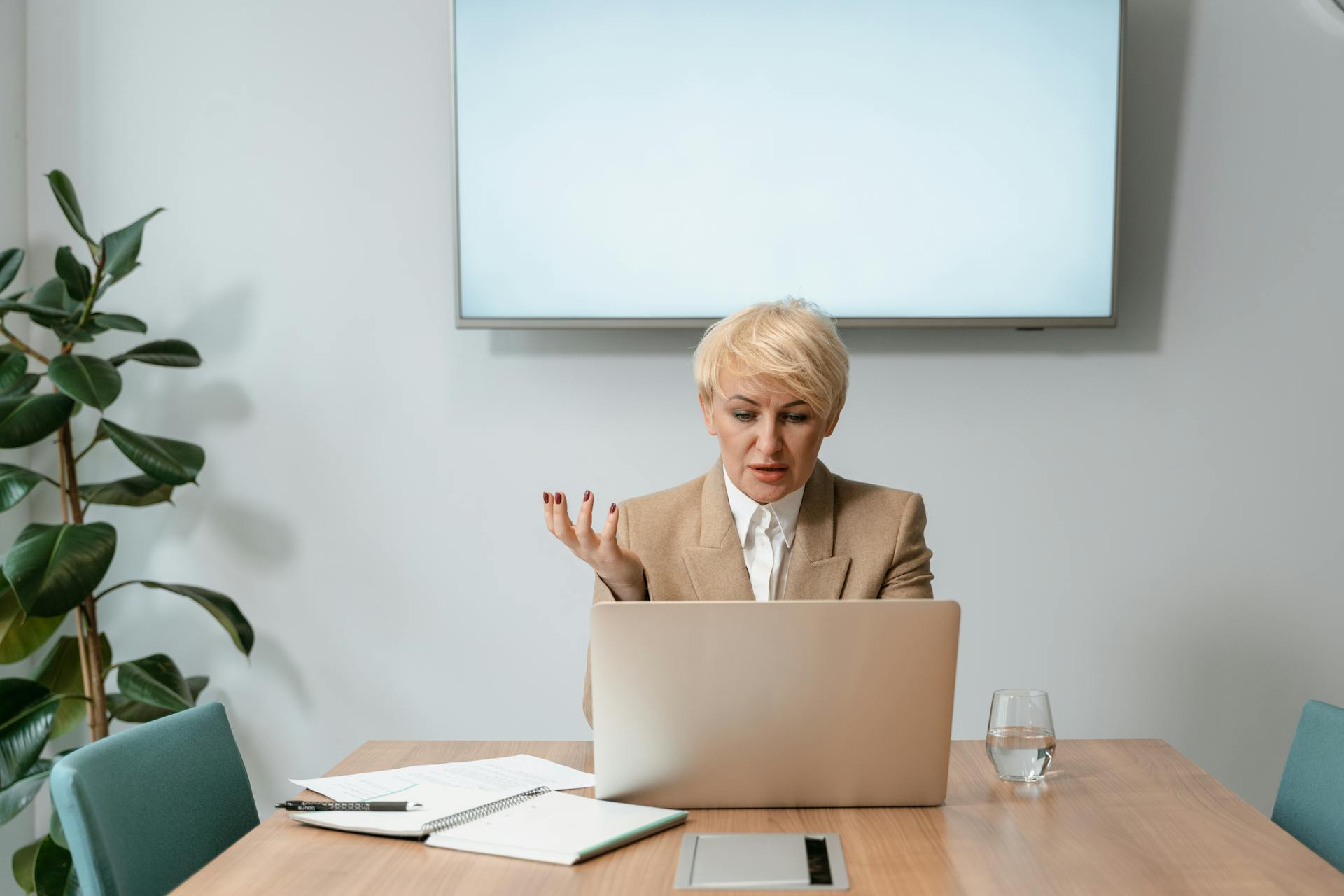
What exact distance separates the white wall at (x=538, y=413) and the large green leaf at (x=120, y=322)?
253mm

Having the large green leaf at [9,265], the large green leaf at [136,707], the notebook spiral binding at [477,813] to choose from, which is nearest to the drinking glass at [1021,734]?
the notebook spiral binding at [477,813]

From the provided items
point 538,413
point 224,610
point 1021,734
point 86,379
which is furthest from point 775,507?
point 86,379

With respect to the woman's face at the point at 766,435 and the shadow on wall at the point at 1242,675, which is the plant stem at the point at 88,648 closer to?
the woman's face at the point at 766,435

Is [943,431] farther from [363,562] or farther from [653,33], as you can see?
[363,562]

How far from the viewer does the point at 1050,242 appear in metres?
2.78

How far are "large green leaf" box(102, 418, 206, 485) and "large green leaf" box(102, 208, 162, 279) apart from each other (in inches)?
13.1

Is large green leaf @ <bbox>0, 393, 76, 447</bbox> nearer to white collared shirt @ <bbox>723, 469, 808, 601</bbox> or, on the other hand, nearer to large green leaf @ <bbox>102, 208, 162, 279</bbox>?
large green leaf @ <bbox>102, 208, 162, 279</bbox>

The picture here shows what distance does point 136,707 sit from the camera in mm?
2688

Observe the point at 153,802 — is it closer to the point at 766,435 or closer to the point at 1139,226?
the point at 766,435

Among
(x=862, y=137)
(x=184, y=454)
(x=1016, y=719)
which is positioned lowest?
(x=1016, y=719)

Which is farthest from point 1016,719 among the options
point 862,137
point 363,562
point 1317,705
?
point 363,562

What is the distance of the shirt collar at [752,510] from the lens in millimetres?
2021

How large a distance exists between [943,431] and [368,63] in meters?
1.69

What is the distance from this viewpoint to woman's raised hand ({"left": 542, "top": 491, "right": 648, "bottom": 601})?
5.12ft
